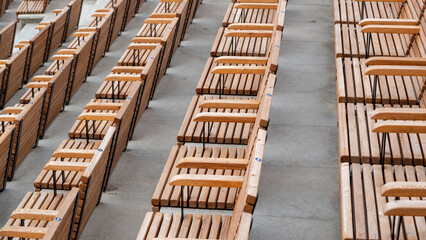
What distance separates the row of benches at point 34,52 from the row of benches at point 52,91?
3.7 inches

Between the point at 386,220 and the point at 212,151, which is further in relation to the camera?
the point at 212,151

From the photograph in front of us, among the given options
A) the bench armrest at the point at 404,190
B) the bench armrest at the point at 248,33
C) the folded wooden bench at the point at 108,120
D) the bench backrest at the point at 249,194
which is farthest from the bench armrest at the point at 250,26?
the bench armrest at the point at 404,190

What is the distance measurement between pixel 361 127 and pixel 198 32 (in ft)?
15.5

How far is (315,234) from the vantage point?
4.79 m

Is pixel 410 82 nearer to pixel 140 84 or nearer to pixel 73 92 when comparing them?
pixel 140 84

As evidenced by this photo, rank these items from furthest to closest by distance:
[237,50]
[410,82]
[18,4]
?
1. [18,4]
2. [237,50]
3. [410,82]

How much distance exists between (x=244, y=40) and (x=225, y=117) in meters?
2.45

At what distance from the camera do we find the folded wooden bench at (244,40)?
7219 mm

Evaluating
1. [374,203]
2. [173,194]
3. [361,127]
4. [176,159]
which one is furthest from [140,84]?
[374,203]

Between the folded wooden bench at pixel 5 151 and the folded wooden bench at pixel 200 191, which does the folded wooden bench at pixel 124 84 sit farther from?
the folded wooden bench at pixel 200 191

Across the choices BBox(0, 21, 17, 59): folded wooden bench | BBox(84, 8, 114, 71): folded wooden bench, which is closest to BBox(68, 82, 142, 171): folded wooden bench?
BBox(84, 8, 114, 71): folded wooden bench

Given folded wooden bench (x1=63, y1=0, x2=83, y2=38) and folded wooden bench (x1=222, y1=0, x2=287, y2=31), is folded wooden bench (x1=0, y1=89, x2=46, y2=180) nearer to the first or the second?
folded wooden bench (x1=222, y1=0, x2=287, y2=31)

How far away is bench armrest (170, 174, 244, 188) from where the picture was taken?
4.37 m

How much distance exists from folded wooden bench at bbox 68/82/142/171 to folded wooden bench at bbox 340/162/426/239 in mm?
2180
